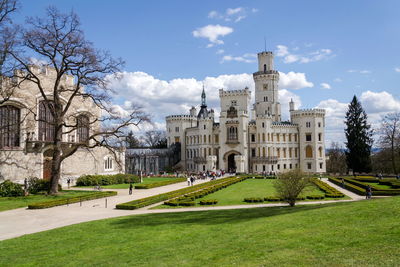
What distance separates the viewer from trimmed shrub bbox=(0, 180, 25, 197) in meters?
29.0

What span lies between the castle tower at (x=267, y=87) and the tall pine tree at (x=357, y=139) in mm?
18068

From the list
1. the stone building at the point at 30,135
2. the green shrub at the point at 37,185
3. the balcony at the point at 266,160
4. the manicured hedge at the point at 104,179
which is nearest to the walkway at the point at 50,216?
the stone building at the point at 30,135

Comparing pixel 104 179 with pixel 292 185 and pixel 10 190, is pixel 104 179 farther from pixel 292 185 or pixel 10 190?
pixel 292 185

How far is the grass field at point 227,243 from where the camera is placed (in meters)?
8.87

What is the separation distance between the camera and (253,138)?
71375 millimetres

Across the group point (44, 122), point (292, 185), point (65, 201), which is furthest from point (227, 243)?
point (44, 122)

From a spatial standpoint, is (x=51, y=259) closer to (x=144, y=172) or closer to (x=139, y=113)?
(x=139, y=113)

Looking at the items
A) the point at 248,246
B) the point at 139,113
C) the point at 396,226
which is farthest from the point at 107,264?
the point at 139,113

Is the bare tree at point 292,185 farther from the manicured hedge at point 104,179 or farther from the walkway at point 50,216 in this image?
the manicured hedge at point 104,179

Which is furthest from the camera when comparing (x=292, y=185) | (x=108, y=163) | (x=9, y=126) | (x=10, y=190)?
(x=108, y=163)

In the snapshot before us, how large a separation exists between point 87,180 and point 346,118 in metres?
48.6

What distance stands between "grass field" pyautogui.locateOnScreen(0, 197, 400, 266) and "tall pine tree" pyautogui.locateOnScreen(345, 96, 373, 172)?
162ft

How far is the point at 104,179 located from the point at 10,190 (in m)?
13.7

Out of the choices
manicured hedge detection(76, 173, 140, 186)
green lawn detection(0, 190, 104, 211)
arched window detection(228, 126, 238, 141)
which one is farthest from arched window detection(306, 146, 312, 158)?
green lawn detection(0, 190, 104, 211)
